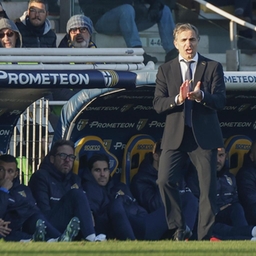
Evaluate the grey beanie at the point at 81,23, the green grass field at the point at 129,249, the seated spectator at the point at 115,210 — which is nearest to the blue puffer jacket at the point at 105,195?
the seated spectator at the point at 115,210

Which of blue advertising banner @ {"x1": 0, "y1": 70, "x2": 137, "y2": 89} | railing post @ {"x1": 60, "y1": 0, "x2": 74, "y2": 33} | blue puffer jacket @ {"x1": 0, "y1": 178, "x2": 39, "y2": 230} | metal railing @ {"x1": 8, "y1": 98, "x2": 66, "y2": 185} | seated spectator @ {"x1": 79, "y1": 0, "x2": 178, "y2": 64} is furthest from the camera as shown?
railing post @ {"x1": 60, "y1": 0, "x2": 74, "y2": 33}

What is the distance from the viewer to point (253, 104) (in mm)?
11570

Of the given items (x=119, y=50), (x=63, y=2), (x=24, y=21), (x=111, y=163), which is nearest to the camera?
(x=119, y=50)

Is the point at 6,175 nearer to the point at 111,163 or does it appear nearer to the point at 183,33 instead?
the point at 111,163

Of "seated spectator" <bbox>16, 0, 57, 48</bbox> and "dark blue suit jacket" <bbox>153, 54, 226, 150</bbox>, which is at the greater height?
"seated spectator" <bbox>16, 0, 57, 48</bbox>

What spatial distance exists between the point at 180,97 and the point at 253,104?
322cm

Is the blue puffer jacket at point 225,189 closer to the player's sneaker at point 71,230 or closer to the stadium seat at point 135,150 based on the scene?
the stadium seat at point 135,150

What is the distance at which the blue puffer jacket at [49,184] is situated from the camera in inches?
409

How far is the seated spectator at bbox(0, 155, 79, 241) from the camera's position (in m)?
9.72

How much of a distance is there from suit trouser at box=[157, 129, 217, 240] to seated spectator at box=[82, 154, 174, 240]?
139cm

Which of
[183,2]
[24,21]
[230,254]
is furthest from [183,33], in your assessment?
[183,2]

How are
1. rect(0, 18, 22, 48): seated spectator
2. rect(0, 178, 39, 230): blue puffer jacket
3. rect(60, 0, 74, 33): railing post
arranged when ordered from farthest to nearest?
rect(60, 0, 74, 33): railing post
rect(0, 18, 22, 48): seated spectator
rect(0, 178, 39, 230): blue puffer jacket

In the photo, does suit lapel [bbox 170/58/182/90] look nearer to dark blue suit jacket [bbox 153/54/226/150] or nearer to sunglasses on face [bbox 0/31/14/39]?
dark blue suit jacket [bbox 153/54/226/150]

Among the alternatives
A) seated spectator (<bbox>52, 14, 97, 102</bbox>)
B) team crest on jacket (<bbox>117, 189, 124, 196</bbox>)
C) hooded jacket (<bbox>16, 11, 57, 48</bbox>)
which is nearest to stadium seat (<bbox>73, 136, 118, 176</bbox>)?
team crest on jacket (<bbox>117, 189, 124, 196</bbox>)
